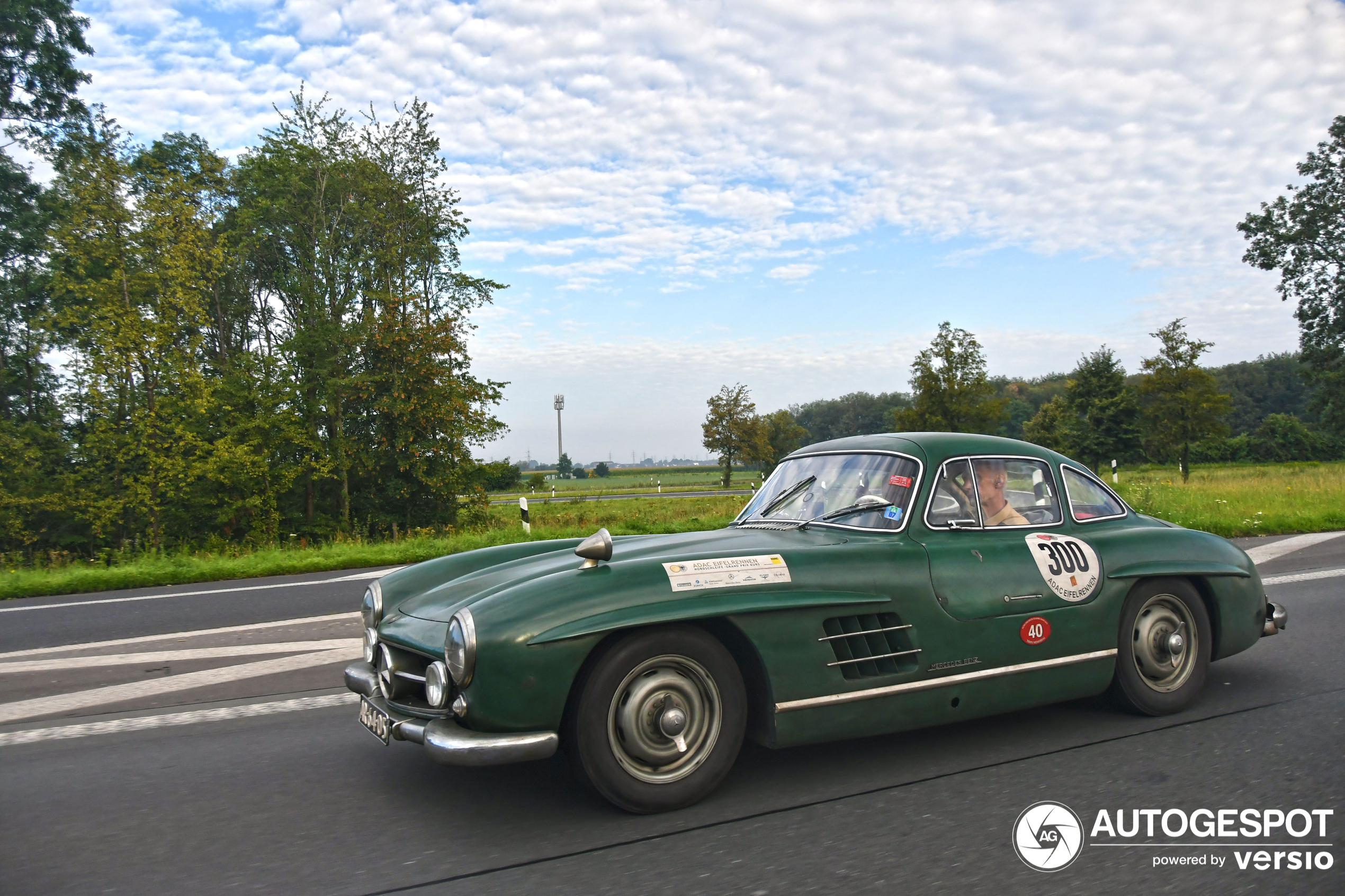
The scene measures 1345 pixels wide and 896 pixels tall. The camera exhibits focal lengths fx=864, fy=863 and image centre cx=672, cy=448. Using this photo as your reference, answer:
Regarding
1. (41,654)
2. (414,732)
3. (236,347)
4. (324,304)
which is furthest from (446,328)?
(414,732)

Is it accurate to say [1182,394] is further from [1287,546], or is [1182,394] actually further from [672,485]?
[672,485]

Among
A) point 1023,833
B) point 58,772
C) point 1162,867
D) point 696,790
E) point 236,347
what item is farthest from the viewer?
point 236,347

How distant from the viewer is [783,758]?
373 cm

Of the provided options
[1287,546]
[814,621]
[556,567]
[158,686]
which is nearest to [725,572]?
[814,621]

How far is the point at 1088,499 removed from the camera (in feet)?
14.9

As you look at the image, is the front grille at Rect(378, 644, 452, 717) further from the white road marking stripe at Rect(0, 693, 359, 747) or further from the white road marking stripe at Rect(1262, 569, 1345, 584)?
the white road marking stripe at Rect(1262, 569, 1345, 584)

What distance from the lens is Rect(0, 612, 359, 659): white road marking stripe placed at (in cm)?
641

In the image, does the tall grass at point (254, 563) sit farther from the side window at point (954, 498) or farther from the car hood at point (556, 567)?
the side window at point (954, 498)

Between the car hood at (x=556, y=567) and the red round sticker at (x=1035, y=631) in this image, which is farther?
the red round sticker at (x=1035, y=631)

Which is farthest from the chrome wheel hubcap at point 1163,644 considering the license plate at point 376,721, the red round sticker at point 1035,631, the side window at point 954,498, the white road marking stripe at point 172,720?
the white road marking stripe at point 172,720

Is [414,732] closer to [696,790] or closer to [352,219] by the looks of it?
[696,790]

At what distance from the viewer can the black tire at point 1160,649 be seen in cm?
414

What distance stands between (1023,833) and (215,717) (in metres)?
3.94

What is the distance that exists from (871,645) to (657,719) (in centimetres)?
94
